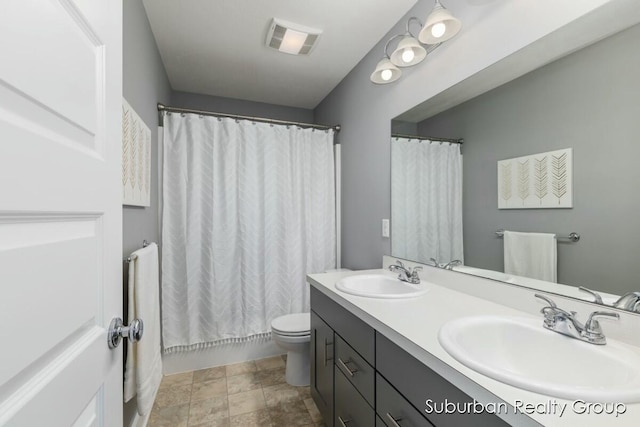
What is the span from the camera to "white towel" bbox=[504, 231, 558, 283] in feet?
3.42

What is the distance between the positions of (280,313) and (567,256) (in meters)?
1.97

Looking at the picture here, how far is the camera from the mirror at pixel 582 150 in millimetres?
854

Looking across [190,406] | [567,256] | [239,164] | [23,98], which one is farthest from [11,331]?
[239,164]

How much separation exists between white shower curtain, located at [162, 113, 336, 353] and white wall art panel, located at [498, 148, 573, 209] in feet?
5.00


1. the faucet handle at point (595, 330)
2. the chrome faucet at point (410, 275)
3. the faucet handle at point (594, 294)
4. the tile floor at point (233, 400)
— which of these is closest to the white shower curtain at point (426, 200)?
the chrome faucet at point (410, 275)

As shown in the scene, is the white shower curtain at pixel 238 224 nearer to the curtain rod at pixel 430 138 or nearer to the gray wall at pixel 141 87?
the gray wall at pixel 141 87

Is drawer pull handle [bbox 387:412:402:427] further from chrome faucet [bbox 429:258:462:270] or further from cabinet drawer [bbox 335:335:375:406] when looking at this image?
chrome faucet [bbox 429:258:462:270]

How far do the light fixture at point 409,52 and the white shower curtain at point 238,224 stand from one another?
1137 mm

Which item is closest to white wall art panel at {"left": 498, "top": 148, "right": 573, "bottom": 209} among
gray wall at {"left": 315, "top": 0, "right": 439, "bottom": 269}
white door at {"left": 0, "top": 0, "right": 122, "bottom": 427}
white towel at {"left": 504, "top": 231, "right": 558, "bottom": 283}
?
white towel at {"left": 504, "top": 231, "right": 558, "bottom": 283}

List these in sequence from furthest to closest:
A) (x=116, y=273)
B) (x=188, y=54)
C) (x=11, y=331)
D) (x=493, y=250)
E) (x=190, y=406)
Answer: (x=188, y=54)
(x=190, y=406)
(x=493, y=250)
(x=116, y=273)
(x=11, y=331)

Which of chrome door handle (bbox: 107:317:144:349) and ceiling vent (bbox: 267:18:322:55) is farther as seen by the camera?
ceiling vent (bbox: 267:18:322:55)

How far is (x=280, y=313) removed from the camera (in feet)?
7.86

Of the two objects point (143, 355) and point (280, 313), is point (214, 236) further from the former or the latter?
point (143, 355)

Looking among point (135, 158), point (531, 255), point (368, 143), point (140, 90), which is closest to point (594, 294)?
point (531, 255)
